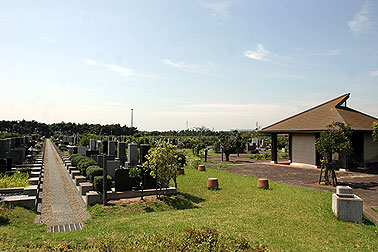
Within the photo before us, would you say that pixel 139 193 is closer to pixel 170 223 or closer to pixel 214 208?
pixel 214 208

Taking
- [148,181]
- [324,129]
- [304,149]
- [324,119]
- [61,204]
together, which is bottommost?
[61,204]

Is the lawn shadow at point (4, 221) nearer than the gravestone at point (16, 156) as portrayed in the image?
Yes

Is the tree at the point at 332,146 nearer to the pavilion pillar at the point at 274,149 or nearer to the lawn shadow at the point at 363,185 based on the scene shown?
the lawn shadow at the point at 363,185

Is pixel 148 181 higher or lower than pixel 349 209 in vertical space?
higher

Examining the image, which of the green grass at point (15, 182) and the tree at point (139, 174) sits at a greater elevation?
the tree at point (139, 174)

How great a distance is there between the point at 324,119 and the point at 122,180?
1813 centimetres

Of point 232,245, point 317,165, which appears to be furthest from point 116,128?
point 232,245

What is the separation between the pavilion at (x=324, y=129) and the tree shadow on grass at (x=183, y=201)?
13688mm

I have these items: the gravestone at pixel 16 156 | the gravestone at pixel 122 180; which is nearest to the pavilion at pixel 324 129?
the gravestone at pixel 122 180

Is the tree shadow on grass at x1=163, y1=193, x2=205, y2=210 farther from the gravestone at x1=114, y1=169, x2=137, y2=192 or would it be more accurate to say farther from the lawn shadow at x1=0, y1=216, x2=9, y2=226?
the lawn shadow at x1=0, y1=216, x2=9, y2=226

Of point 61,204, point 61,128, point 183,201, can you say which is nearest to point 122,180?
point 61,204

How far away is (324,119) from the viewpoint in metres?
23.4

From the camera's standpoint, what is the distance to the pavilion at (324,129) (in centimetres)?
2220

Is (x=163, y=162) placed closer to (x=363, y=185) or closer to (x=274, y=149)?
(x=363, y=185)
